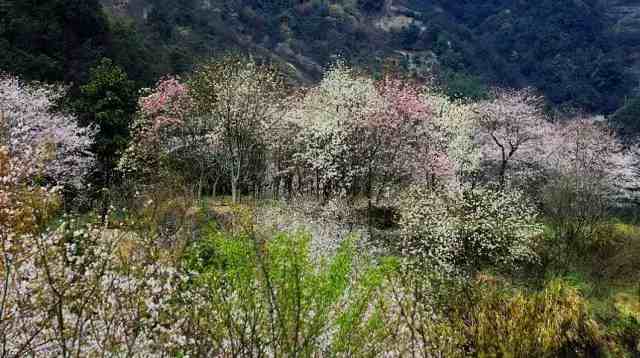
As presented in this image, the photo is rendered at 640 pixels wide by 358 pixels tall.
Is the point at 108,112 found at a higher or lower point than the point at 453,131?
lower

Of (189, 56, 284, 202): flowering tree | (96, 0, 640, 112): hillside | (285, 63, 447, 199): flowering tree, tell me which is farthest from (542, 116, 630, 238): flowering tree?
(96, 0, 640, 112): hillside

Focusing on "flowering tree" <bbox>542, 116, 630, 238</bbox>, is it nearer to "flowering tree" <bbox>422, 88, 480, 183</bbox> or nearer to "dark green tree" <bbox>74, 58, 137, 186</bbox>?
"flowering tree" <bbox>422, 88, 480, 183</bbox>

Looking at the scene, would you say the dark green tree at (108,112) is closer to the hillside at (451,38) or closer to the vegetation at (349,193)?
the vegetation at (349,193)

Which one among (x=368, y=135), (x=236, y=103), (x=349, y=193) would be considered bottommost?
(x=349, y=193)

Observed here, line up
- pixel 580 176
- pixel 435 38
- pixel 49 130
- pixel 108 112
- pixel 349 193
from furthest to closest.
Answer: pixel 435 38
pixel 108 112
pixel 349 193
pixel 49 130
pixel 580 176

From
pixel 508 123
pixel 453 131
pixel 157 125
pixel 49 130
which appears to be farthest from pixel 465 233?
pixel 49 130

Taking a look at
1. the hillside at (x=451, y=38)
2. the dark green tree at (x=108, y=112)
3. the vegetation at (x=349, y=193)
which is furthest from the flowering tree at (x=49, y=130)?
the hillside at (x=451, y=38)

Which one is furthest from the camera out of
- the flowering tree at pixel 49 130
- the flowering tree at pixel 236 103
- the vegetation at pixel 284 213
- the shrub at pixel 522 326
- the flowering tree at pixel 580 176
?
the flowering tree at pixel 49 130

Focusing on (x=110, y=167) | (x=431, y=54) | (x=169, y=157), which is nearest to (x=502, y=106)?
(x=169, y=157)

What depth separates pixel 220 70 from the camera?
23484 millimetres

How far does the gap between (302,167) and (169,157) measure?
7180mm

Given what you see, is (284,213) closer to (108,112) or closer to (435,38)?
(108,112)

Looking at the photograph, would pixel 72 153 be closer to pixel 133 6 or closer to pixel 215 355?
pixel 215 355

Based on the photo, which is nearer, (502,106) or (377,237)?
(377,237)
